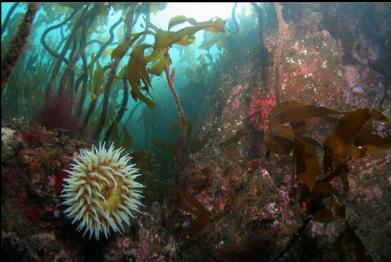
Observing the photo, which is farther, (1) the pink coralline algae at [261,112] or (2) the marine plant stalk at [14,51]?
(1) the pink coralline algae at [261,112]

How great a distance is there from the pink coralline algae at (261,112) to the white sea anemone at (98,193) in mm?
2056

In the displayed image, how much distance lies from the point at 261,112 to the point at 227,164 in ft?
3.03

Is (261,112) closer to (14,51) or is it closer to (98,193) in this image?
(98,193)

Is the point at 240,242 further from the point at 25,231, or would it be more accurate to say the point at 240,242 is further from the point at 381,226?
the point at 25,231

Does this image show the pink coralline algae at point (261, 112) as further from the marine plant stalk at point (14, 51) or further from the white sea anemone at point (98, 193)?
the marine plant stalk at point (14, 51)

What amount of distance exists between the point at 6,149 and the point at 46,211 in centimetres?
56

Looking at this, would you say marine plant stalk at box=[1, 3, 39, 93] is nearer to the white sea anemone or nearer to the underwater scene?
the underwater scene

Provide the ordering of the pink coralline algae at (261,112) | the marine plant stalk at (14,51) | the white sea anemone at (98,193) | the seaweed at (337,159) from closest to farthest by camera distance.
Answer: the marine plant stalk at (14,51) < the white sea anemone at (98,193) < the seaweed at (337,159) < the pink coralline algae at (261,112)

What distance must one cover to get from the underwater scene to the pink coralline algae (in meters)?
0.02

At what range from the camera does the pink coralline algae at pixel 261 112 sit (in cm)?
399

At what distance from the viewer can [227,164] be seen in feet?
11.9

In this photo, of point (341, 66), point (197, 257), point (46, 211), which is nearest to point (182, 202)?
point (197, 257)

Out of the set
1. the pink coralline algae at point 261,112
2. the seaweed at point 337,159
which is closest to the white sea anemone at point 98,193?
the seaweed at point 337,159

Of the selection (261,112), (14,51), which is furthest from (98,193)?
(261,112)
